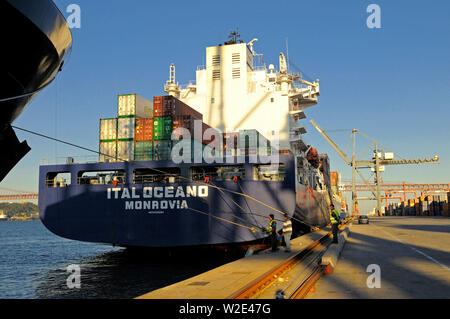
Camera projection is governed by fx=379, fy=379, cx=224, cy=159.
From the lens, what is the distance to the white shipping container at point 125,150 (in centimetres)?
2023

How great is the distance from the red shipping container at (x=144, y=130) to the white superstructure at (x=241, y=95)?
6.35 meters

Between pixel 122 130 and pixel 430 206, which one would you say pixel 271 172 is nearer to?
pixel 122 130

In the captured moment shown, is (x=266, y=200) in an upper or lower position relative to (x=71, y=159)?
lower

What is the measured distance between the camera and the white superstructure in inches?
1001

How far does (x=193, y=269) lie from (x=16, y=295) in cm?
696

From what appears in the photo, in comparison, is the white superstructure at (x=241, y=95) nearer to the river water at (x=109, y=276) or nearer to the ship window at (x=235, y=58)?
the ship window at (x=235, y=58)

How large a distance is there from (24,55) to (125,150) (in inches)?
479

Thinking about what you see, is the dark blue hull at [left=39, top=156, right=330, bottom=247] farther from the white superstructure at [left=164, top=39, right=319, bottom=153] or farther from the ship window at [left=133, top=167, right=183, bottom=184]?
the white superstructure at [left=164, top=39, right=319, bottom=153]

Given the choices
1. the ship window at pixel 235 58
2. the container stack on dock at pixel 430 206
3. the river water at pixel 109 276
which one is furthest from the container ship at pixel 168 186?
the container stack on dock at pixel 430 206

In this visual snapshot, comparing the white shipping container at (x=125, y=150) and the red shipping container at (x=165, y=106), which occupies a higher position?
the red shipping container at (x=165, y=106)
